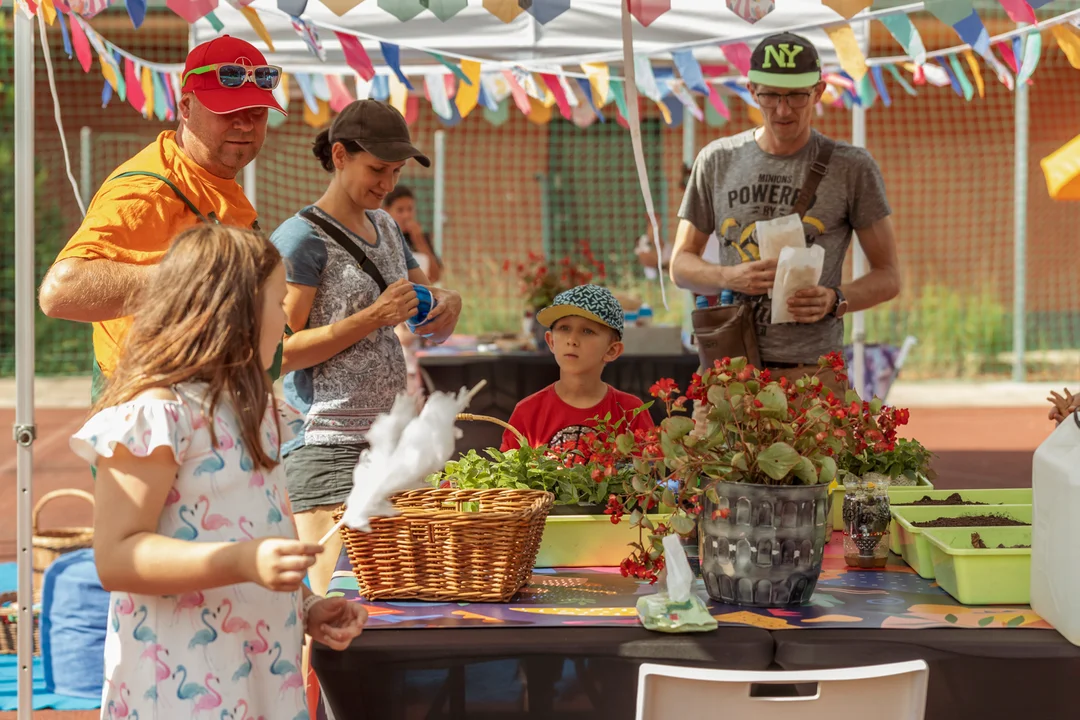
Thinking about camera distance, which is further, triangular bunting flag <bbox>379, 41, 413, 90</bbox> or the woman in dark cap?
triangular bunting flag <bbox>379, 41, 413, 90</bbox>

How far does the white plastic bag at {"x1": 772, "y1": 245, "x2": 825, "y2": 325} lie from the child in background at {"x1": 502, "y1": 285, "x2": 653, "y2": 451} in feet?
1.40

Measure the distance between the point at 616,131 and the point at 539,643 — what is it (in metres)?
11.9

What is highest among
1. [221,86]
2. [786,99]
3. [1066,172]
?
[786,99]

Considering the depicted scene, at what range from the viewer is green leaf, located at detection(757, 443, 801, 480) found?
199 centimetres

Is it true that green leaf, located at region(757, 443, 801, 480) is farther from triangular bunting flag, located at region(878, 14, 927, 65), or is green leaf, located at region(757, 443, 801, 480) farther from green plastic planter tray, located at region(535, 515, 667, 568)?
triangular bunting flag, located at region(878, 14, 927, 65)

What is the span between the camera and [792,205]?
3.45m

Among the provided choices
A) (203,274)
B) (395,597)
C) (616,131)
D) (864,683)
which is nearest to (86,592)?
(395,597)

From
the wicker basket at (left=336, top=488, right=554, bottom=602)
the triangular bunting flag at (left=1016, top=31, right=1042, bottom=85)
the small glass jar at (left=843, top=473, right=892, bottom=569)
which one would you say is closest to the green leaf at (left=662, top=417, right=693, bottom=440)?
the wicker basket at (left=336, top=488, right=554, bottom=602)

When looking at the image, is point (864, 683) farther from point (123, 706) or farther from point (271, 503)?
point (123, 706)

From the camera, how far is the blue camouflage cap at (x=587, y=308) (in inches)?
130

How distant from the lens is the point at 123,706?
1.75 m

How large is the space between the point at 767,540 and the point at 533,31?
13.9 feet

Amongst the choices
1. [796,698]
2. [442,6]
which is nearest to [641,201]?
[442,6]

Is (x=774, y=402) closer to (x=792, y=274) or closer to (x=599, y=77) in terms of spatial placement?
(x=792, y=274)
